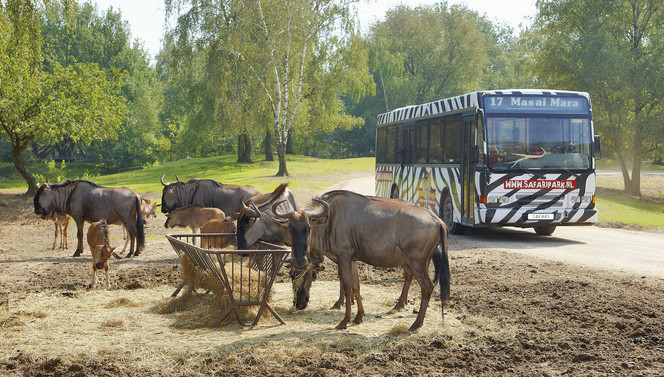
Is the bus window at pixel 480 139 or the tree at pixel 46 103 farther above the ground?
the tree at pixel 46 103

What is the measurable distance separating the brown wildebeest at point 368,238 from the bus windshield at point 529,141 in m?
7.19

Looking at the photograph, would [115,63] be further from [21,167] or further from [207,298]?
[207,298]

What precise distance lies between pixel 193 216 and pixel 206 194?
1.44 meters

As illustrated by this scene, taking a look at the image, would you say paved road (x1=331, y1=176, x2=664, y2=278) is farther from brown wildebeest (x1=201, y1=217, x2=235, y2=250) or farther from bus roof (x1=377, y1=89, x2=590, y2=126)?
brown wildebeest (x1=201, y1=217, x2=235, y2=250)

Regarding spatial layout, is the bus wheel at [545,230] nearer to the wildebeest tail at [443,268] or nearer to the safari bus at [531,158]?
the safari bus at [531,158]

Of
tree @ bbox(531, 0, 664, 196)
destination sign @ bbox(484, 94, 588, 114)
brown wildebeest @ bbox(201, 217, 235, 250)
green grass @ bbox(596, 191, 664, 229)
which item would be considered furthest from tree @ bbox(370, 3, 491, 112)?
brown wildebeest @ bbox(201, 217, 235, 250)

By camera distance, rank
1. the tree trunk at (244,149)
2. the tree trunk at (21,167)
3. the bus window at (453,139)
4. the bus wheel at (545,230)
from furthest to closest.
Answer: the tree trunk at (244,149), the tree trunk at (21,167), the bus wheel at (545,230), the bus window at (453,139)

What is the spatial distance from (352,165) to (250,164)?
8761mm

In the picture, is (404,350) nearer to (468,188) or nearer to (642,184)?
(468,188)

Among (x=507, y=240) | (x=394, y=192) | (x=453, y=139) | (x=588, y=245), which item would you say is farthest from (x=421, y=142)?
(x=588, y=245)

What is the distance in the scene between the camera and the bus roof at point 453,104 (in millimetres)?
14617

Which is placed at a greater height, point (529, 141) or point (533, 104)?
point (533, 104)

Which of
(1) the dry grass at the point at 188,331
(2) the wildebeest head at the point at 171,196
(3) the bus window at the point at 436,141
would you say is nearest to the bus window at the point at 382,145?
(3) the bus window at the point at 436,141

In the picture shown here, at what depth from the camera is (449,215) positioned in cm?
1656
